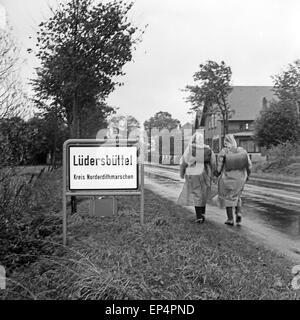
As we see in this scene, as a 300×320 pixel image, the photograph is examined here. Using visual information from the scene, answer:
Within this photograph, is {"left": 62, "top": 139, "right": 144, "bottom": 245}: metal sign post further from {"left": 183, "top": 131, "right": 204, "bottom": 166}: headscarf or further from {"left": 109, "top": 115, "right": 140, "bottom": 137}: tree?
{"left": 183, "top": 131, "right": 204, "bottom": 166}: headscarf

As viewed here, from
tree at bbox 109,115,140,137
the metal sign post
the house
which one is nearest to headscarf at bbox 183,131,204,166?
tree at bbox 109,115,140,137

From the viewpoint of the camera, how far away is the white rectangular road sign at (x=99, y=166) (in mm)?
4535

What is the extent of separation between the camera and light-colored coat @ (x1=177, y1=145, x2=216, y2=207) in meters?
6.45

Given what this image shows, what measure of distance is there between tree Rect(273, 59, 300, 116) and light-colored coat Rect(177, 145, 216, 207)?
20.0 m

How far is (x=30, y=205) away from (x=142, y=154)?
206 cm

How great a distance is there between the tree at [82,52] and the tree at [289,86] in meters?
20.8

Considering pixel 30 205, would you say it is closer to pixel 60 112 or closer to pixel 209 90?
pixel 60 112

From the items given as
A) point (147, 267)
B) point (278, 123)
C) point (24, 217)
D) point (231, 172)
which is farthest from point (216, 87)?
point (147, 267)

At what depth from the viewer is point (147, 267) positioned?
3.39 meters

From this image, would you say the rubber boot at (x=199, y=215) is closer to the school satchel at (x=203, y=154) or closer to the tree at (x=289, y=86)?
the school satchel at (x=203, y=154)

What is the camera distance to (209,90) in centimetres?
2439

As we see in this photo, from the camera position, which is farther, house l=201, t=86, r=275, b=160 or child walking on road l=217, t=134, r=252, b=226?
house l=201, t=86, r=275, b=160

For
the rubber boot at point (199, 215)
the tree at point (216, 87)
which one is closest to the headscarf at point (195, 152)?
the rubber boot at point (199, 215)

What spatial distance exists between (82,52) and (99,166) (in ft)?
6.52
